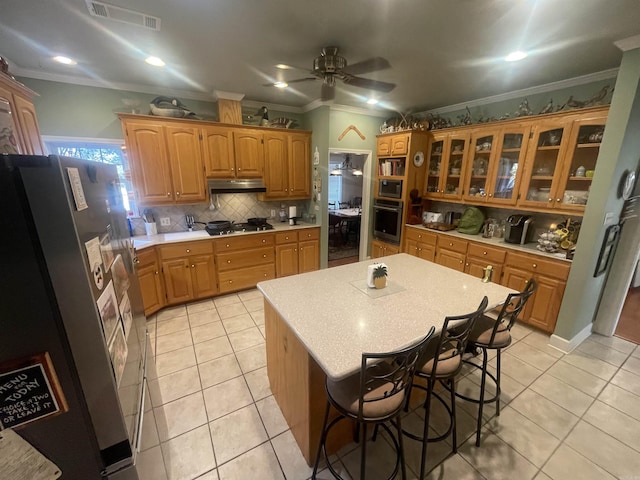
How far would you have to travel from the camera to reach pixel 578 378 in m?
2.27

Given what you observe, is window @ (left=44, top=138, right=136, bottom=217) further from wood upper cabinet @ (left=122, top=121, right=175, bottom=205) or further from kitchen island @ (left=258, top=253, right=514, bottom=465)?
kitchen island @ (left=258, top=253, right=514, bottom=465)

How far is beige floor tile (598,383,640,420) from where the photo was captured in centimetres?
197

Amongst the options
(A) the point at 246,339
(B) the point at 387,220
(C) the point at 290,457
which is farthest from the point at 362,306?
(B) the point at 387,220

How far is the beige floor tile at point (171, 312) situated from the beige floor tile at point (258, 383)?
1.47 metres

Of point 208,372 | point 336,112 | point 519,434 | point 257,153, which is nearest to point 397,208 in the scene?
→ point 336,112

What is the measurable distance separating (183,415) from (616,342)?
4224 millimetres

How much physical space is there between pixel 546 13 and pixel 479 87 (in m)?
1.51

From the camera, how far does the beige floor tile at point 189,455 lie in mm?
1543

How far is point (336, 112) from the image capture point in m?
3.94

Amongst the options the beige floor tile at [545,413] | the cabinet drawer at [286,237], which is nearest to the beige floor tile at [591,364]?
the beige floor tile at [545,413]

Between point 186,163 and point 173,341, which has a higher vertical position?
point 186,163


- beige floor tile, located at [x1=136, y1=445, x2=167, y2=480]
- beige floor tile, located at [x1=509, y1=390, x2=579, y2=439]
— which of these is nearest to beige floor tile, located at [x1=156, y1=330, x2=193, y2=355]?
beige floor tile, located at [x1=136, y1=445, x2=167, y2=480]

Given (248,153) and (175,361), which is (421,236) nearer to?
(248,153)

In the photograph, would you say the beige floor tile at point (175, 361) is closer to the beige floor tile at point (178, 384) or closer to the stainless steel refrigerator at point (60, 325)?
the beige floor tile at point (178, 384)
